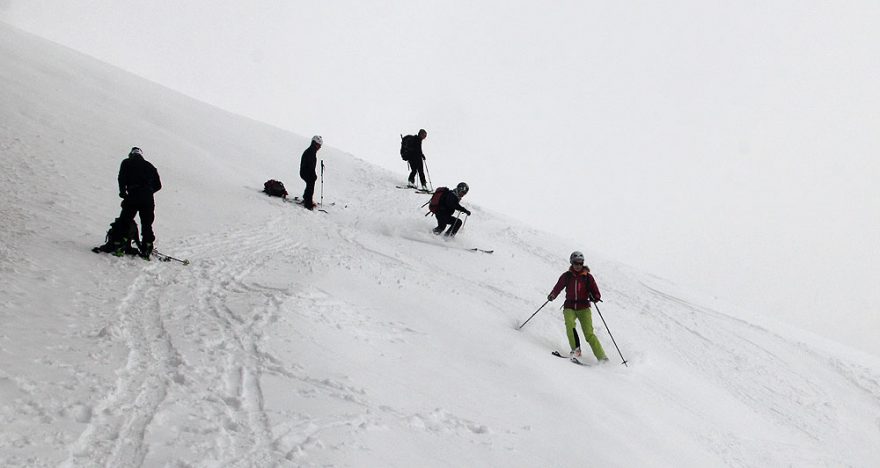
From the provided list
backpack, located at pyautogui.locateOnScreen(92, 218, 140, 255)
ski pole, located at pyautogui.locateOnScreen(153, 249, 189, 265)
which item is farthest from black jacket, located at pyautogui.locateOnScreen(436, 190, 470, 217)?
backpack, located at pyautogui.locateOnScreen(92, 218, 140, 255)

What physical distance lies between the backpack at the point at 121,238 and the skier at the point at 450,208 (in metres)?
7.33

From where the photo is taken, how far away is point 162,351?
5.61 meters

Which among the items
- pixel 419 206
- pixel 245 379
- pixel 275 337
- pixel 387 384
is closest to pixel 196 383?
pixel 245 379

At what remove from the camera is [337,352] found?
6.37 metres

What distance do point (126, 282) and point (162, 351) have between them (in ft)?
8.46

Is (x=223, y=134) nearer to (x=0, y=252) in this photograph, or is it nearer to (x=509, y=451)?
(x=0, y=252)

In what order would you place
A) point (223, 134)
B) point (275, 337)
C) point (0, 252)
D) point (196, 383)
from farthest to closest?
1. point (223, 134)
2. point (0, 252)
3. point (275, 337)
4. point (196, 383)

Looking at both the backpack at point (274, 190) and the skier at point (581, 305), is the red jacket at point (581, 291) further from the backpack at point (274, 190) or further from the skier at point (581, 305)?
the backpack at point (274, 190)

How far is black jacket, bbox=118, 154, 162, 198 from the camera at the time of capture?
357 inches

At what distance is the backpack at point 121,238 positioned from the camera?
28.3 ft

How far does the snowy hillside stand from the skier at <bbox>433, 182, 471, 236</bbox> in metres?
0.47

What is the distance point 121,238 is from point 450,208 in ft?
25.5

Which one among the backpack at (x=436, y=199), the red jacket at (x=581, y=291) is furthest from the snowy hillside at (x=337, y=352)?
the red jacket at (x=581, y=291)

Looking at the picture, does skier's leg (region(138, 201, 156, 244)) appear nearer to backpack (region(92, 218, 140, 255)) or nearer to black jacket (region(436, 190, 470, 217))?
backpack (region(92, 218, 140, 255))
